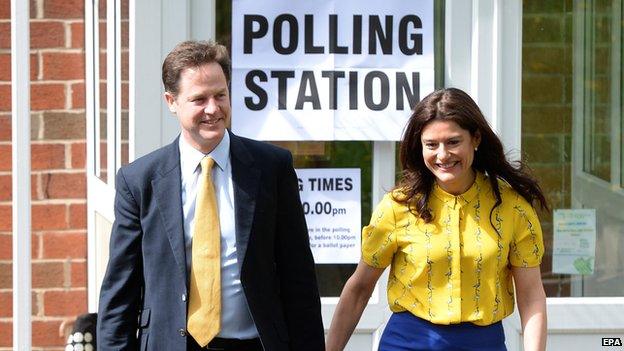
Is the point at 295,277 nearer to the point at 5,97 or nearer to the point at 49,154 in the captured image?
the point at 49,154

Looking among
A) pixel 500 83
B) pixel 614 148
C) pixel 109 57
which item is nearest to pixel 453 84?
pixel 500 83

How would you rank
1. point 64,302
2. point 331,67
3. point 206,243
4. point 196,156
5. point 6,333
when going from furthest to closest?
1. point 6,333
2. point 64,302
3. point 331,67
4. point 196,156
5. point 206,243

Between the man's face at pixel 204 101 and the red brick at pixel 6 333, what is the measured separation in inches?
91.6

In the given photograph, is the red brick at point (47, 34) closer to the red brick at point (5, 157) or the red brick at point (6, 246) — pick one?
the red brick at point (5, 157)

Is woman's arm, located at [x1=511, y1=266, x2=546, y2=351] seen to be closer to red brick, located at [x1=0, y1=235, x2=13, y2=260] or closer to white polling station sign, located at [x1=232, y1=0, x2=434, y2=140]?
white polling station sign, located at [x1=232, y1=0, x2=434, y2=140]

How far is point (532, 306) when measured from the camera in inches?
147

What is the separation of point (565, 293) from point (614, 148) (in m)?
0.63

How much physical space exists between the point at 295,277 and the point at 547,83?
5.95 feet

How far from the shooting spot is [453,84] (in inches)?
195

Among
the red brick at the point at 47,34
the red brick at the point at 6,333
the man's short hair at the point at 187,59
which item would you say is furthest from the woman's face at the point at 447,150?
the red brick at the point at 6,333

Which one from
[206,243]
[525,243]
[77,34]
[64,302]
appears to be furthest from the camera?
[64,302]

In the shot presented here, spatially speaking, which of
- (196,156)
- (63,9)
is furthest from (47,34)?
(196,156)

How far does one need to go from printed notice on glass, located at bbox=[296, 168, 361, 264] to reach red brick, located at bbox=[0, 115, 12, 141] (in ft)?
4.36

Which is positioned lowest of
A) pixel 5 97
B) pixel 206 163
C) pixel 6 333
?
pixel 6 333
